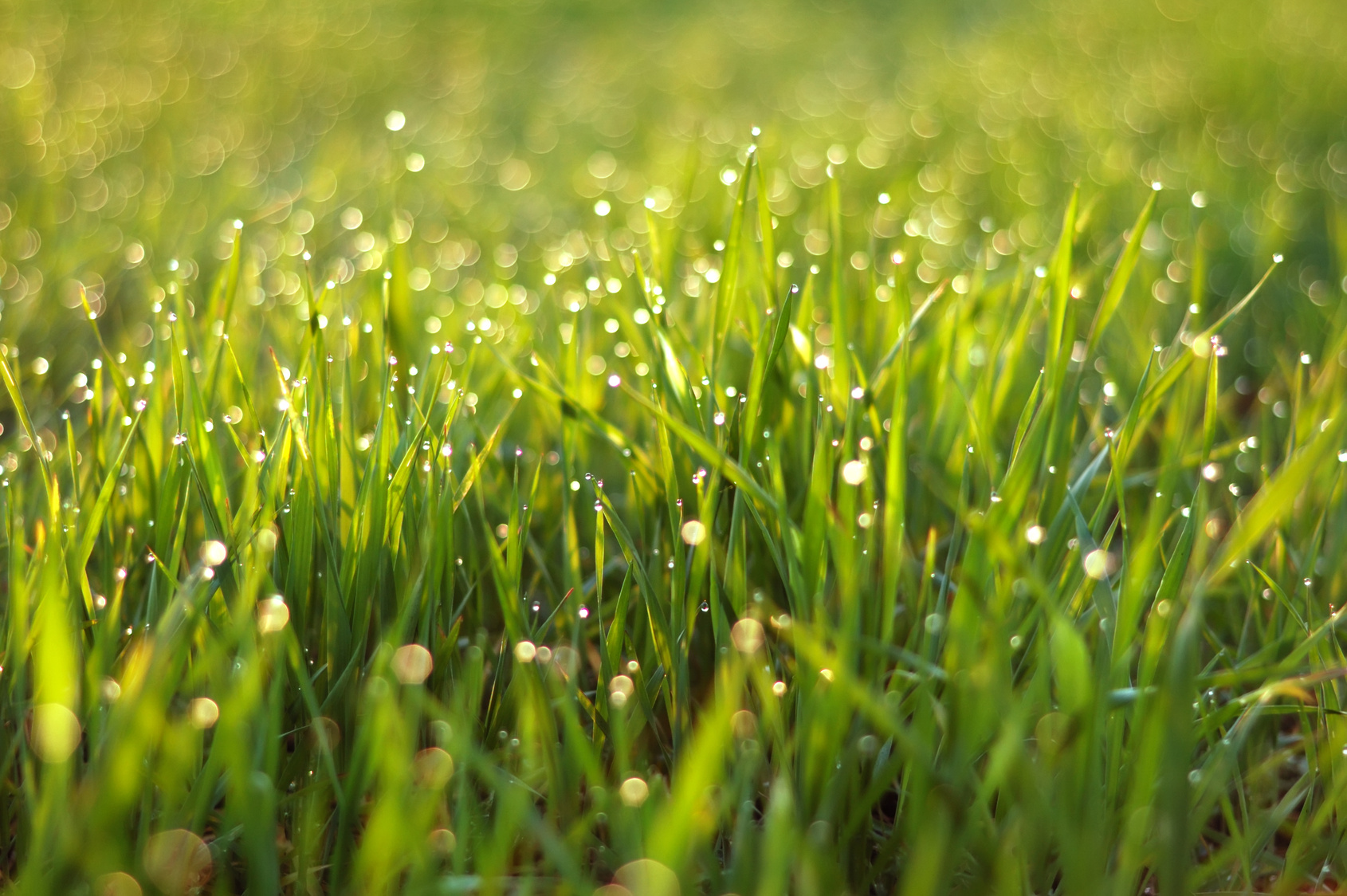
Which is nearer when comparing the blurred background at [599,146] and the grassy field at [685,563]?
the grassy field at [685,563]

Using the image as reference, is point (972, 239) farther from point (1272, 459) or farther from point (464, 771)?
point (464, 771)

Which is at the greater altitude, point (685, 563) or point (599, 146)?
point (599, 146)

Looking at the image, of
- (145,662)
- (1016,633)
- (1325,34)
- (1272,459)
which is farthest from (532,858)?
(1325,34)

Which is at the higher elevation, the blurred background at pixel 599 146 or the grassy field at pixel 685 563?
the blurred background at pixel 599 146

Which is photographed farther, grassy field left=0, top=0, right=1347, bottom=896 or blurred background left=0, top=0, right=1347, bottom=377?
blurred background left=0, top=0, right=1347, bottom=377

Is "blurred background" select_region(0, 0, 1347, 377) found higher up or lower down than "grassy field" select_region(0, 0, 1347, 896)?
higher up

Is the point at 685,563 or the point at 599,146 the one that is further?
the point at 599,146
